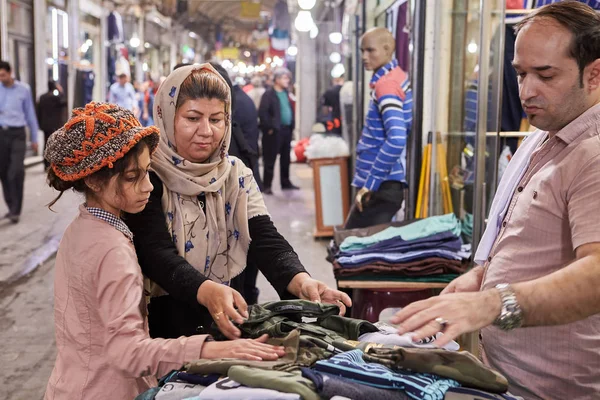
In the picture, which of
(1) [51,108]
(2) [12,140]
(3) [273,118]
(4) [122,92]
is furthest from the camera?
(4) [122,92]

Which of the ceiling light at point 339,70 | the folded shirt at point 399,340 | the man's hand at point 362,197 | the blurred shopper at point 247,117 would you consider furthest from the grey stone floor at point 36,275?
the ceiling light at point 339,70

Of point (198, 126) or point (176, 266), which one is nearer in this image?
point (176, 266)

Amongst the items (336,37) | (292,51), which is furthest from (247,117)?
(292,51)

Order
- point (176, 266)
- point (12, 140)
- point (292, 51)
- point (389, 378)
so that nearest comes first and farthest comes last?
point (389, 378), point (176, 266), point (12, 140), point (292, 51)

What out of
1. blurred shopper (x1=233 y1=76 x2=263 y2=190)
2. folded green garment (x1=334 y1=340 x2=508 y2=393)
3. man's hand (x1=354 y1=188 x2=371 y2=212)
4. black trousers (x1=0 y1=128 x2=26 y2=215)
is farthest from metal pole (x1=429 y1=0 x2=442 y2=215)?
black trousers (x1=0 y1=128 x2=26 y2=215)

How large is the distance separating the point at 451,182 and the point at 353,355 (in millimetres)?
3637

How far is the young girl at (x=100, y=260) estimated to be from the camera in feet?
6.13

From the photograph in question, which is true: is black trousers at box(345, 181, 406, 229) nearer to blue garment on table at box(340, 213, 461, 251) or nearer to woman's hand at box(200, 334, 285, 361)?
blue garment on table at box(340, 213, 461, 251)

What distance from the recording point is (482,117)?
4.24 m

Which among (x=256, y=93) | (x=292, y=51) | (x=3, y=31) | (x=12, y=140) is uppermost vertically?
(x=292, y=51)

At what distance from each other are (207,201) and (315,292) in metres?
0.45

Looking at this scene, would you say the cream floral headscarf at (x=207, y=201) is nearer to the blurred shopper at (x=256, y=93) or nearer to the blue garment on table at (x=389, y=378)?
the blue garment on table at (x=389, y=378)

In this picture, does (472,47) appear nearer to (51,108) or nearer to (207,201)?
(207,201)

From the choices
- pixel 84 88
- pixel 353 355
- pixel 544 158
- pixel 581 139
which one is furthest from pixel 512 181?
pixel 84 88
